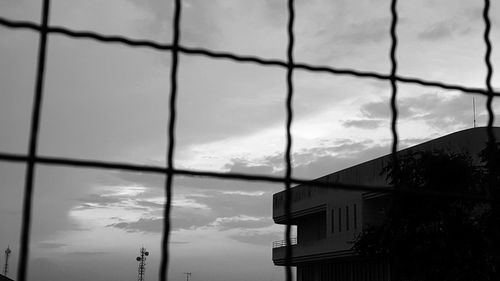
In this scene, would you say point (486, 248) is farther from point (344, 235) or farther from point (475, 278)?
point (344, 235)

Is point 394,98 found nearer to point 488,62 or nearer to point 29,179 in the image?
point 488,62

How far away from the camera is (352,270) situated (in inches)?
1373

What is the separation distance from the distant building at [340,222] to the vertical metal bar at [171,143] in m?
25.5

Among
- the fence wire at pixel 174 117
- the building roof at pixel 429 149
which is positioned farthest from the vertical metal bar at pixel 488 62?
the building roof at pixel 429 149

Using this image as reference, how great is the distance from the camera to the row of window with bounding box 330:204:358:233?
33.7 m

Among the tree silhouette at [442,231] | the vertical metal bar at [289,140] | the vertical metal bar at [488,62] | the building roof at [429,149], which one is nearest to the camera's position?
the vertical metal bar at [289,140]

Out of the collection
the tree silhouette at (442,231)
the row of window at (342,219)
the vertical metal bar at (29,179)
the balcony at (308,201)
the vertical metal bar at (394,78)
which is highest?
the balcony at (308,201)

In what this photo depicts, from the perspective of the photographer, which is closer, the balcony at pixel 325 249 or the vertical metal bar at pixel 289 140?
the vertical metal bar at pixel 289 140

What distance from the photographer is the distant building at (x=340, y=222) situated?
31922 mm

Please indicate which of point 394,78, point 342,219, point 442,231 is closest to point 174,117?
point 394,78

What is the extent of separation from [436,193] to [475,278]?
1504cm

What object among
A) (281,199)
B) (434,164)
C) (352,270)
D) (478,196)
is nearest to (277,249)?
(281,199)

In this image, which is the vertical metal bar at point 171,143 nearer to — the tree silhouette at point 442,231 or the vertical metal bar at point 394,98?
the vertical metal bar at point 394,98

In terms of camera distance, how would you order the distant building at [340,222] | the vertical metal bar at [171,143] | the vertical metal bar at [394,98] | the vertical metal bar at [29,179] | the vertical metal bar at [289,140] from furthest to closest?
the distant building at [340,222] → the vertical metal bar at [394,98] → the vertical metal bar at [289,140] → the vertical metal bar at [171,143] → the vertical metal bar at [29,179]
